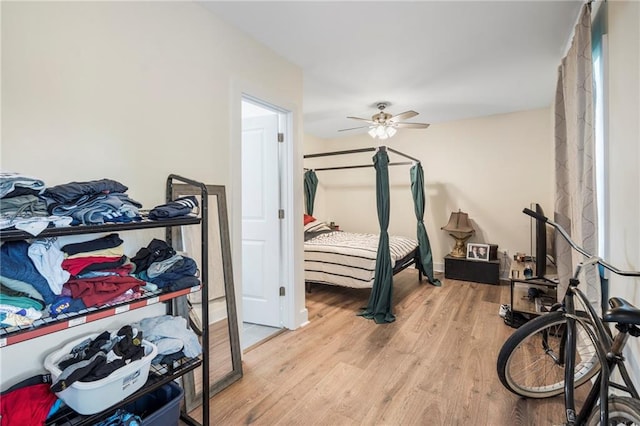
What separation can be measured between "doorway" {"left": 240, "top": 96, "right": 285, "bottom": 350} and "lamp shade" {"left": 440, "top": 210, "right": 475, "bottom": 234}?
3.10 metres

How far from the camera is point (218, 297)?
209 centimetres

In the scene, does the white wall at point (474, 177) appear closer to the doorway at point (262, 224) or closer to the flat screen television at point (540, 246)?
the flat screen television at point (540, 246)

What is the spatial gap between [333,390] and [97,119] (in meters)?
2.06

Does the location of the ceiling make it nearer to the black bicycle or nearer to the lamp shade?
the black bicycle

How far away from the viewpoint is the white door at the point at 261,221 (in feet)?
9.46

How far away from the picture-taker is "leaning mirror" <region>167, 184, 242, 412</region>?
1.93 m

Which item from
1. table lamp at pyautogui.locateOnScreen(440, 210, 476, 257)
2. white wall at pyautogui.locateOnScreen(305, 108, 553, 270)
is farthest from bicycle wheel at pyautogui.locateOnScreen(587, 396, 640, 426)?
white wall at pyautogui.locateOnScreen(305, 108, 553, 270)

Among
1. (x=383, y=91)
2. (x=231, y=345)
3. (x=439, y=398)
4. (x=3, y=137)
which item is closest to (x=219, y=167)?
(x=3, y=137)

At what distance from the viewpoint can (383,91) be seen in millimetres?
3596

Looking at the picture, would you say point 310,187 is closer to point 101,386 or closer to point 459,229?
point 459,229

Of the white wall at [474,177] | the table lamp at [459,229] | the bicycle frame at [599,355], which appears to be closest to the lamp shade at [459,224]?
the table lamp at [459,229]

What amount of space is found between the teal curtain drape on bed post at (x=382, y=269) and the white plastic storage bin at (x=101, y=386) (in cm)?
231

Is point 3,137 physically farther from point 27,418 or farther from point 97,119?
point 27,418

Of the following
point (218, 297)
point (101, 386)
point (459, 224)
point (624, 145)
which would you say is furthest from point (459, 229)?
point (101, 386)
